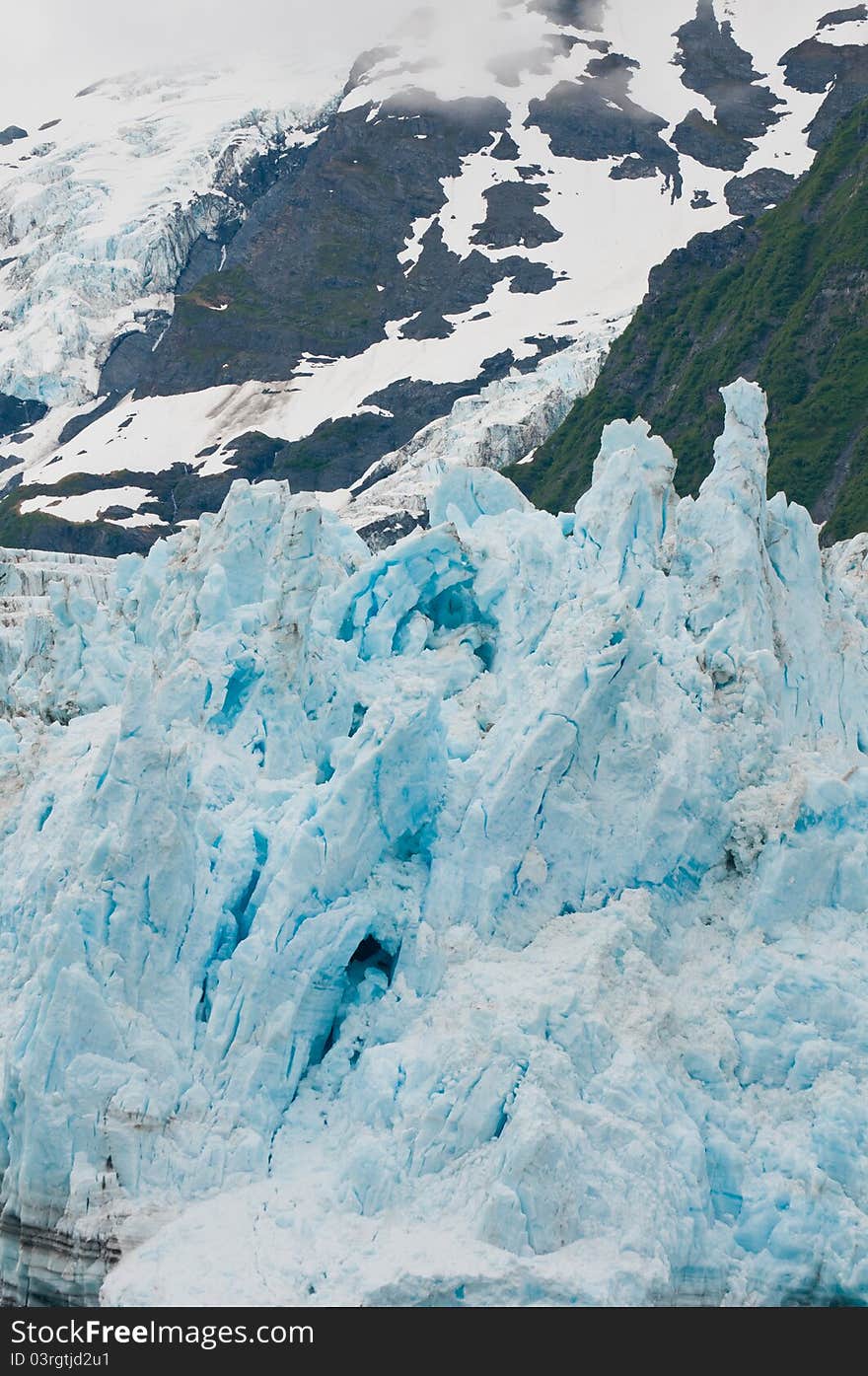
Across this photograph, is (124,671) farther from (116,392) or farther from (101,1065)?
(116,392)

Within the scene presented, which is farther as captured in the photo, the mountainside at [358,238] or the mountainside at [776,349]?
the mountainside at [358,238]

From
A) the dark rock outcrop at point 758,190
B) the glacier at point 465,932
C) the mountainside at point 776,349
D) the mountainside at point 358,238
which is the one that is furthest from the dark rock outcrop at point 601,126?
the glacier at point 465,932

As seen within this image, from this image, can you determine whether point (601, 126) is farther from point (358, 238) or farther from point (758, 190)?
point (358, 238)

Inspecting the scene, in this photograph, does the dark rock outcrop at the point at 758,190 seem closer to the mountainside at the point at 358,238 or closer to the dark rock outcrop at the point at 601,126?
the mountainside at the point at 358,238

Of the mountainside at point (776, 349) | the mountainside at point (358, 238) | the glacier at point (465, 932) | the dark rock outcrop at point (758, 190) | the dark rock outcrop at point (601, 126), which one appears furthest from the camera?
the dark rock outcrop at point (601, 126)

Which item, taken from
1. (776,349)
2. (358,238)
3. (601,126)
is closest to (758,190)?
(601,126)

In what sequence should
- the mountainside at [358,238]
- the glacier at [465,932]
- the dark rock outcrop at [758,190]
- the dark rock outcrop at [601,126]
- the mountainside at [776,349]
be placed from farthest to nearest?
the dark rock outcrop at [601,126], the dark rock outcrop at [758,190], the mountainside at [358,238], the mountainside at [776,349], the glacier at [465,932]
